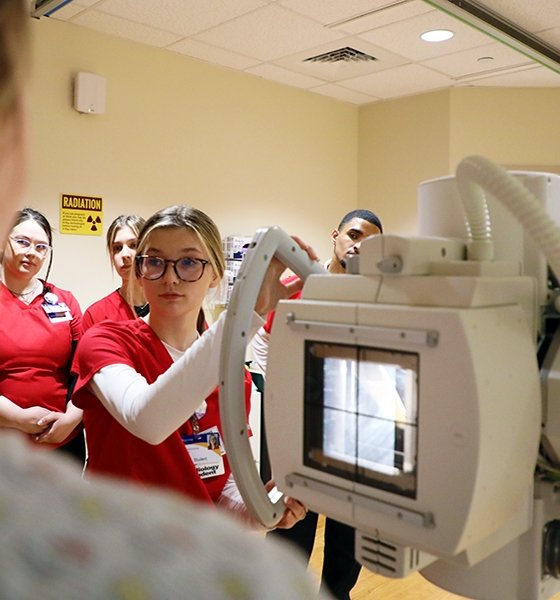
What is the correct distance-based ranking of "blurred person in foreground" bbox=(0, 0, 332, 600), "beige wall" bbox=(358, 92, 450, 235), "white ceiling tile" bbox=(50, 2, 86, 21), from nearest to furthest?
"blurred person in foreground" bbox=(0, 0, 332, 600) → "white ceiling tile" bbox=(50, 2, 86, 21) → "beige wall" bbox=(358, 92, 450, 235)

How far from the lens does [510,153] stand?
4.61 m

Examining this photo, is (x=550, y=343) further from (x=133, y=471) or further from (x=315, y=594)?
(x=133, y=471)

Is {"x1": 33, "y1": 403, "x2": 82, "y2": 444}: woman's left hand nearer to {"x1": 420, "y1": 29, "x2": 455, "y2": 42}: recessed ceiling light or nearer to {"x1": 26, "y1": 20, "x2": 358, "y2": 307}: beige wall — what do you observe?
{"x1": 26, "y1": 20, "x2": 358, "y2": 307}: beige wall

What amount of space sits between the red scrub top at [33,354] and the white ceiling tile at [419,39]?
2.35 meters

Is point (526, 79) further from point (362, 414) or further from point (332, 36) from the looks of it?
point (362, 414)

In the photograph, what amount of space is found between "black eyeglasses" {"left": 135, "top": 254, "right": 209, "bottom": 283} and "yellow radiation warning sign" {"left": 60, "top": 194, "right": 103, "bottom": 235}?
88.9 inches

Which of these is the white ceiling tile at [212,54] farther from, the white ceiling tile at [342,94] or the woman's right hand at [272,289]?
the woman's right hand at [272,289]

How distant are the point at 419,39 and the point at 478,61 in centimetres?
57

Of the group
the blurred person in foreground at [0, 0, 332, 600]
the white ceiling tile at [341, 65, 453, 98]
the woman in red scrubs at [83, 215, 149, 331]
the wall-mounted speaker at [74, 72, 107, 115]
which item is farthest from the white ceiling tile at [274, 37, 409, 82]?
the blurred person in foreground at [0, 0, 332, 600]

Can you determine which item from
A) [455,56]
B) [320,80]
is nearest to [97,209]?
[320,80]

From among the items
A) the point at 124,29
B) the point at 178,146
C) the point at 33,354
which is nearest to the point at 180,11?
the point at 124,29

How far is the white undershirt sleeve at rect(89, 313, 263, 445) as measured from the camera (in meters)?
1.13

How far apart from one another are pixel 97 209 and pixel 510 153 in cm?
292

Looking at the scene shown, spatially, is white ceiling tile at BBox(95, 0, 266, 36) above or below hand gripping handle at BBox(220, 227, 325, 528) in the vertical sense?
above
